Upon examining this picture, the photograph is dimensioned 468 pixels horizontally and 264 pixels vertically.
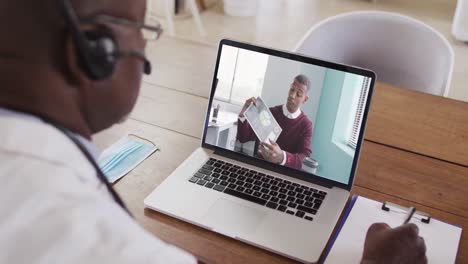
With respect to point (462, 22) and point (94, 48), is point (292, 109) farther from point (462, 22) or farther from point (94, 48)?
point (462, 22)

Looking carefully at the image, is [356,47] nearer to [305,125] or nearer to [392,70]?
[392,70]

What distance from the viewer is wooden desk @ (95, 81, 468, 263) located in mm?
970

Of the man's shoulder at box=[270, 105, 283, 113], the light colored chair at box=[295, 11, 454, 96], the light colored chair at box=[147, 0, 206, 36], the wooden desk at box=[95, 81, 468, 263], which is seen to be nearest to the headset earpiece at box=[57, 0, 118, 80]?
the wooden desk at box=[95, 81, 468, 263]

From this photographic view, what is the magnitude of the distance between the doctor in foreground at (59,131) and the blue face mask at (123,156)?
44 cm

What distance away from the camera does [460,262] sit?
0.94 meters

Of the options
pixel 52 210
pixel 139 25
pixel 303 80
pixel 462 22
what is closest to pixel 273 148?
pixel 303 80

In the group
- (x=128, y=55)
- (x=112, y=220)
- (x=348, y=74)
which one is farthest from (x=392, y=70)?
(x=112, y=220)

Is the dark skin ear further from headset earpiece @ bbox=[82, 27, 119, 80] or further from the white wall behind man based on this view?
the white wall behind man

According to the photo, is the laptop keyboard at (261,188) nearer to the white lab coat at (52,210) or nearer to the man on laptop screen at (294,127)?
the man on laptop screen at (294,127)

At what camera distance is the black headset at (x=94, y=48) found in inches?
23.3

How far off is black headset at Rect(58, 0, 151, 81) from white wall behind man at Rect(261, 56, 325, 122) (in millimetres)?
505

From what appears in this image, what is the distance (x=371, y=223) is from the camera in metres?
1.01

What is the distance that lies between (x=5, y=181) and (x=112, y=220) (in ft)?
0.40

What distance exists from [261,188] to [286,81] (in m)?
0.24
